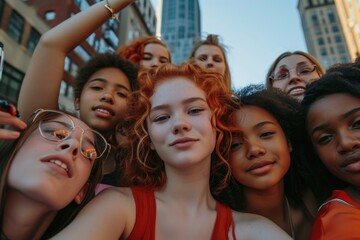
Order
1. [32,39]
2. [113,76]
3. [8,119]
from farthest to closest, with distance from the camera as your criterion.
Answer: [32,39] < [113,76] < [8,119]

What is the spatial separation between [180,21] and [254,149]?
4336 inches

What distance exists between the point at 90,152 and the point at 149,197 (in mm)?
583

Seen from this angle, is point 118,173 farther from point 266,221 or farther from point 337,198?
point 337,198

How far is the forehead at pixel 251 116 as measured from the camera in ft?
7.75

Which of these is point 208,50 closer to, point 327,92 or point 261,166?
point 327,92

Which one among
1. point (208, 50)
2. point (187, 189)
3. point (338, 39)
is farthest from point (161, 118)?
point (338, 39)

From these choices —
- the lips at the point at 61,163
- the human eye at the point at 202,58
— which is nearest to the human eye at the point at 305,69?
the human eye at the point at 202,58

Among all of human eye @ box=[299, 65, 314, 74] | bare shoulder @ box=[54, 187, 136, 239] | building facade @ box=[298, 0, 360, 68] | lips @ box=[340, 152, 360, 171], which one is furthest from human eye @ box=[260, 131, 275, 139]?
building facade @ box=[298, 0, 360, 68]

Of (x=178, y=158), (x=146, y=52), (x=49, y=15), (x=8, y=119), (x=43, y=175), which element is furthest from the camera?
(x=49, y=15)

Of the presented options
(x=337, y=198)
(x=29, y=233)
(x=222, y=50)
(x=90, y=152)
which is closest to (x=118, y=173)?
(x=90, y=152)

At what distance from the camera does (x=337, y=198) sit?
1.84 meters

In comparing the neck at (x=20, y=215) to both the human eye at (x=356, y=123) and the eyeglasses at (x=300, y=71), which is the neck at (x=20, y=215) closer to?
the human eye at (x=356, y=123)

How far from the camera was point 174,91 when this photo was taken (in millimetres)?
2279

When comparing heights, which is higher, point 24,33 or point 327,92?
point 24,33
